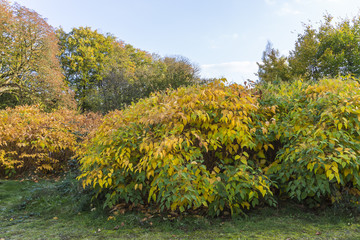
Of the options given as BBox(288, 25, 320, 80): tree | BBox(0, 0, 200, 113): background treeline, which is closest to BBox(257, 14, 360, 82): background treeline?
BBox(288, 25, 320, 80): tree

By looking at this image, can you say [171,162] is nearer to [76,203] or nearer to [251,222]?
[251,222]

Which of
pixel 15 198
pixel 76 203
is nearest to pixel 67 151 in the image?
pixel 15 198

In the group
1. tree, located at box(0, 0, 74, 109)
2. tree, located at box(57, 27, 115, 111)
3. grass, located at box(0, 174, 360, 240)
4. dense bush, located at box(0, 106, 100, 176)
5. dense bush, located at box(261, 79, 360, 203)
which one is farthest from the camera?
tree, located at box(57, 27, 115, 111)

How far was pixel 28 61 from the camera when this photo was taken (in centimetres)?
1608

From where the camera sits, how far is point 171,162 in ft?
10.7

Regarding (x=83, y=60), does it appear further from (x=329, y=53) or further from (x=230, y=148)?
(x=230, y=148)

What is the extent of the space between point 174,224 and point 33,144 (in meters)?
5.39

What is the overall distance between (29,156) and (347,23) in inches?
801

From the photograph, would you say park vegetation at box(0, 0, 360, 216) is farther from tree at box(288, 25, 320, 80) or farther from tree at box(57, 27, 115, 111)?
tree at box(57, 27, 115, 111)

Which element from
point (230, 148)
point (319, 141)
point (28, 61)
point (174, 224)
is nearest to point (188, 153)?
point (230, 148)

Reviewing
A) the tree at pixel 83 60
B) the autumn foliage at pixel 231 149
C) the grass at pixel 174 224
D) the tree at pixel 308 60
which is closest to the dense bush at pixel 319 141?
the autumn foliage at pixel 231 149

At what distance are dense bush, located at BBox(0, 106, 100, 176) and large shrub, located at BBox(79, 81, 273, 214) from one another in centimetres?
382

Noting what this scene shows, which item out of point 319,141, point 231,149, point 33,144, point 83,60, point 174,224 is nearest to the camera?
point 319,141

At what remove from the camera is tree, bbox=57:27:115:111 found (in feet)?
79.5
